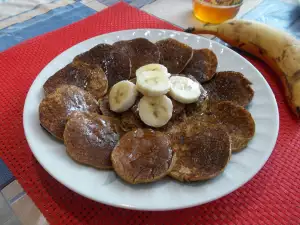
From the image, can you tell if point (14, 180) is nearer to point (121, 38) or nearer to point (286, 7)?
point (121, 38)

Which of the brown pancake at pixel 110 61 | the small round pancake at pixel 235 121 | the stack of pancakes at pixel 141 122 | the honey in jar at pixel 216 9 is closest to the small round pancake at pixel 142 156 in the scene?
the stack of pancakes at pixel 141 122

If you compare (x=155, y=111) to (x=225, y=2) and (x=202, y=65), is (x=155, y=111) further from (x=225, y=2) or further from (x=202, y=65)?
(x=225, y=2)

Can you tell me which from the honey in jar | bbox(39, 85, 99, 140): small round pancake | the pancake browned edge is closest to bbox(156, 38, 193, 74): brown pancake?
the pancake browned edge

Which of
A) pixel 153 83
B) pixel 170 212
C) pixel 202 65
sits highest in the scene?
pixel 153 83

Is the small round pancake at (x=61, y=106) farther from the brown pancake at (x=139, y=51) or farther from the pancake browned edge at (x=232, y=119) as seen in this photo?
the pancake browned edge at (x=232, y=119)

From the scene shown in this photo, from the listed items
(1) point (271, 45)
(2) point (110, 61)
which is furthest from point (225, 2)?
(2) point (110, 61)

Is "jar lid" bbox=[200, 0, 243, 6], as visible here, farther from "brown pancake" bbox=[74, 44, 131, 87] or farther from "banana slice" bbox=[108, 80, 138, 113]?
"banana slice" bbox=[108, 80, 138, 113]
